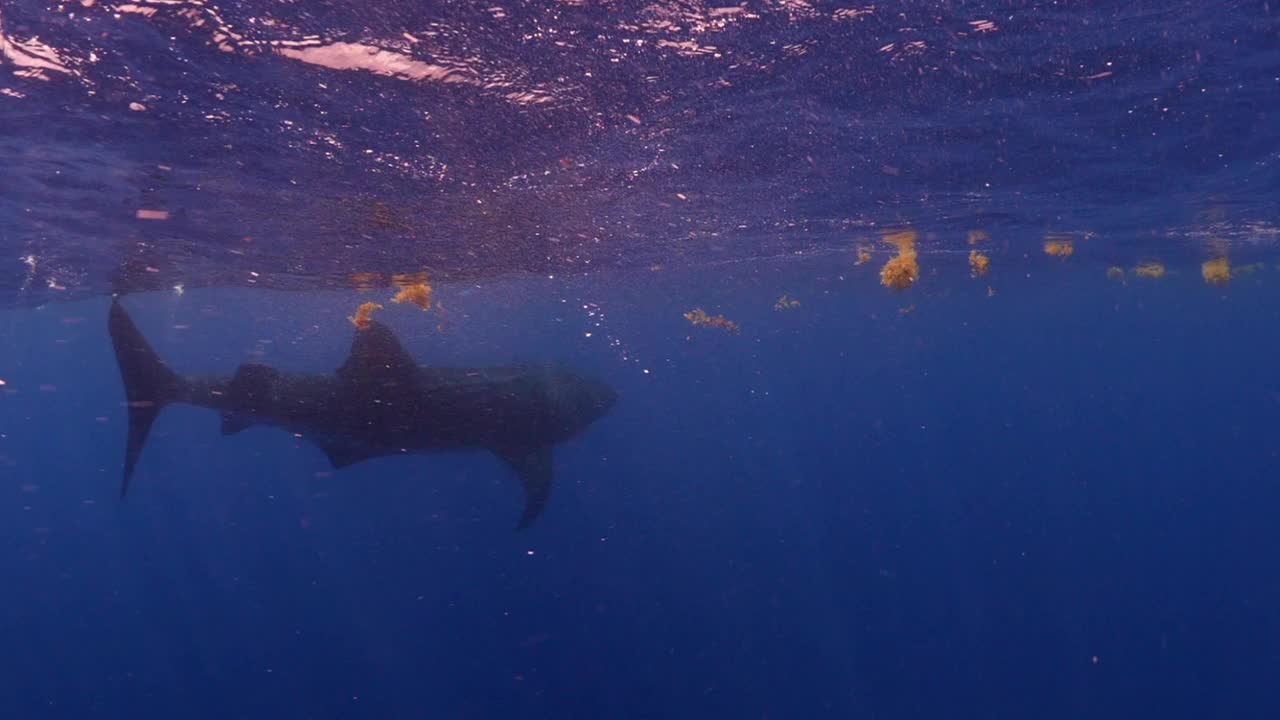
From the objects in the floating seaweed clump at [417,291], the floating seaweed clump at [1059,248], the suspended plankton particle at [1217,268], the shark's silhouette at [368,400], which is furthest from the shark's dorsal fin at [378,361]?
the suspended plankton particle at [1217,268]

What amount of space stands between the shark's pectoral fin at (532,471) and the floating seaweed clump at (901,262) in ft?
33.6

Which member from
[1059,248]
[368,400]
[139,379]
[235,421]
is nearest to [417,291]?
[139,379]

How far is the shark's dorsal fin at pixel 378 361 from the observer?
11.2 m

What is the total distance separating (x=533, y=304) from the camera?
38438mm

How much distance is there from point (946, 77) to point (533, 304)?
102 feet

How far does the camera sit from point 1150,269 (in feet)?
108

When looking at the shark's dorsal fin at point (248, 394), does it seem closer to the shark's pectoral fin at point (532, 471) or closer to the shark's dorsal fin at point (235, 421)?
the shark's dorsal fin at point (235, 421)

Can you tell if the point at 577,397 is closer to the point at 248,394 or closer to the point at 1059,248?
the point at 248,394

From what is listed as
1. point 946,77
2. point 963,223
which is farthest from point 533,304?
point 946,77

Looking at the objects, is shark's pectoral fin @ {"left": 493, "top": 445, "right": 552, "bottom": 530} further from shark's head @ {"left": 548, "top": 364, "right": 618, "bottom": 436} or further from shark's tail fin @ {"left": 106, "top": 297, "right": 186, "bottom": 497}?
shark's tail fin @ {"left": 106, "top": 297, "right": 186, "bottom": 497}

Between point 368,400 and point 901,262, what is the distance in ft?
62.3

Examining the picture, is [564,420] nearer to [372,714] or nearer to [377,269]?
[377,269]

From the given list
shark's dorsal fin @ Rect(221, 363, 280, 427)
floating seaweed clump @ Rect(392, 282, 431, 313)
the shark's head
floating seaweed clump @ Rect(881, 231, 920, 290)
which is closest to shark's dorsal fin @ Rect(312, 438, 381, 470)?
shark's dorsal fin @ Rect(221, 363, 280, 427)

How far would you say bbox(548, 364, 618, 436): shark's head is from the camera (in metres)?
14.4
